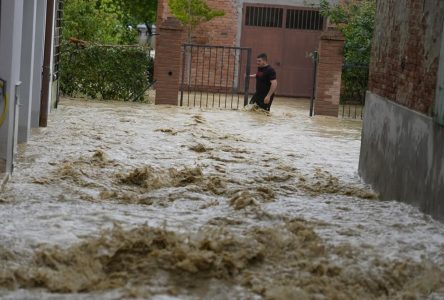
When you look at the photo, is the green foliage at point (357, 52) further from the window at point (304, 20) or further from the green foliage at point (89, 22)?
the green foliage at point (89, 22)

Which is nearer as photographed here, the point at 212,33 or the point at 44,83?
the point at 44,83

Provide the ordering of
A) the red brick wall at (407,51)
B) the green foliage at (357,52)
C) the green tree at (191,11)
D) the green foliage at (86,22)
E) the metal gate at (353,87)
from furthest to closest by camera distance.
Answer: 1. the green tree at (191,11)
2. the green foliage at (357,52)
3. the metal gate at (353,87)
4. the green foliage at (86,22)
5. the red brick wall at (407,51)

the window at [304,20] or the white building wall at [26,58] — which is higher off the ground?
the window at [304,20]

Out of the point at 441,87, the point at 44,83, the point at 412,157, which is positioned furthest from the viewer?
the point at 44,83

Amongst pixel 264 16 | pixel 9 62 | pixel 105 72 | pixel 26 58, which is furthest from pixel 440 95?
pixel 264 16

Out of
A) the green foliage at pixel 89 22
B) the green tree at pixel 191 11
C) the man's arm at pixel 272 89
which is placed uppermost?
the green tree at pixel 191 11

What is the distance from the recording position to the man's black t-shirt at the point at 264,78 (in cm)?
2317

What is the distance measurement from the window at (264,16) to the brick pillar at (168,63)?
6734 millimetres

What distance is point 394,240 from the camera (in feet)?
28.8

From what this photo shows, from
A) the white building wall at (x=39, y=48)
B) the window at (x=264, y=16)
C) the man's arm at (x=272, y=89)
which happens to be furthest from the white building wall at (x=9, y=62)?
the window at (x=264, y=16)

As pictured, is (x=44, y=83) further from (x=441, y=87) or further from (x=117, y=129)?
(x=441, y=87)

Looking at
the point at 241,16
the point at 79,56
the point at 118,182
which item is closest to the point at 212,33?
the point at 241,16

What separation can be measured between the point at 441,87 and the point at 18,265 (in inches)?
187

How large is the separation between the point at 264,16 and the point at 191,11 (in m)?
2.58
